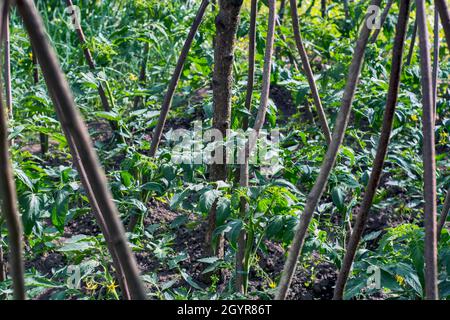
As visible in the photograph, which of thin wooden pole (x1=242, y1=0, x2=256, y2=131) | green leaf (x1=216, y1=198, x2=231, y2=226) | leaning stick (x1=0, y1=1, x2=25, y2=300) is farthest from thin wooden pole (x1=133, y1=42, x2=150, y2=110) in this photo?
leaning stick (x1=0, y1=1, x2=25, y2=300)

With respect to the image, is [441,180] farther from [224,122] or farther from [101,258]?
[101,258]

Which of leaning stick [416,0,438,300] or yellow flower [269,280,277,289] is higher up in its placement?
leaning stick [416,0,438,300]

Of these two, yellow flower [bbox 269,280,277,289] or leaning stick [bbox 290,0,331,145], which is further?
yellow flower [bbox 269,280,277,289]

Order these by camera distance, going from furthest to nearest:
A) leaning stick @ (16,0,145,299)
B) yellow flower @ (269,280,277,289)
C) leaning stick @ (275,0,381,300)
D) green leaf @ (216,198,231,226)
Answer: yellow flower @ (269,280,277,289) → green leaf @ (216,198,231,226) → leaning stick @ (275,0,381,300) → leaning stick @ (16,0,145,299)

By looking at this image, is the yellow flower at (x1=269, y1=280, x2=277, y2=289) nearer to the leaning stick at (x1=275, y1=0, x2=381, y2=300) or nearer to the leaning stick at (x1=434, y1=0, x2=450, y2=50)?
the leaning stick at (x1=275, y1=0, x2=381, y2=300)

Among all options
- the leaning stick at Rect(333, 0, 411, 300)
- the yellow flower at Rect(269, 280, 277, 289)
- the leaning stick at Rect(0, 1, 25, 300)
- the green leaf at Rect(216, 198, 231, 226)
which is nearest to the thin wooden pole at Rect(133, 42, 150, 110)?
the yellow flower at Rect(269, 280, 277, 289)

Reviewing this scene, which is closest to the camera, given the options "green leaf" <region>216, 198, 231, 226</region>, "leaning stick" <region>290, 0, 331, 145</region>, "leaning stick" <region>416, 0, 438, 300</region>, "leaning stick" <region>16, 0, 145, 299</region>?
"leaning stick" <region>16, 0, 145, 299</region>

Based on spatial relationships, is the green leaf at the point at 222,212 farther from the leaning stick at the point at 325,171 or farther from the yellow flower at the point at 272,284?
the leaning stick at the point at 325,171

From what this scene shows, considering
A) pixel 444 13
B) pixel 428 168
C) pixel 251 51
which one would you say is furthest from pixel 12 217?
pixel 251 51

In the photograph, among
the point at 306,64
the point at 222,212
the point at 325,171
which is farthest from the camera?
the point at 306,64

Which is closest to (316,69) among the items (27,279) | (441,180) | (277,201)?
(441,180)

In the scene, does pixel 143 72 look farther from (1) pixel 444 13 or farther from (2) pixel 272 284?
(1) pixel 444 13

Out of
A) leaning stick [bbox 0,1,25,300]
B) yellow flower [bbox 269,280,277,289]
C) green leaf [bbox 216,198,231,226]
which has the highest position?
leaning stick [bbox 0,1,25,300]

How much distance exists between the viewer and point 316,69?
13.4ft
